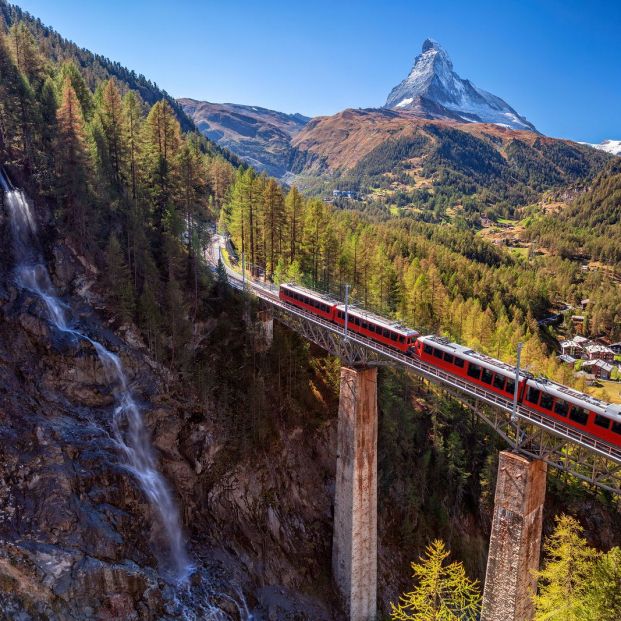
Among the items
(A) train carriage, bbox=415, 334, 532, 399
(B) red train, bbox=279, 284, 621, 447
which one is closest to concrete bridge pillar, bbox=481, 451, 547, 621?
Result: (B) red train, bbox=279, 284, 621, 447

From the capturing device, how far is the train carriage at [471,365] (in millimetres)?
26656

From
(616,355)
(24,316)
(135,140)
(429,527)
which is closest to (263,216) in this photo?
(135,140)

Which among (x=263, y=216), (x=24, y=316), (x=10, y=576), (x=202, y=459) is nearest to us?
A: (x=10, y=576)

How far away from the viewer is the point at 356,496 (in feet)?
111

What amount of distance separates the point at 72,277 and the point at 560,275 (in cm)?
11901

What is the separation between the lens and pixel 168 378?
3444cm

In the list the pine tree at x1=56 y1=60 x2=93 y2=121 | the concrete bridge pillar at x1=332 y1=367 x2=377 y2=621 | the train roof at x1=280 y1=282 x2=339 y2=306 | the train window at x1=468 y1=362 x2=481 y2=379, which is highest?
the pine tree at x1=56 y1=60 x2=93 y2=121

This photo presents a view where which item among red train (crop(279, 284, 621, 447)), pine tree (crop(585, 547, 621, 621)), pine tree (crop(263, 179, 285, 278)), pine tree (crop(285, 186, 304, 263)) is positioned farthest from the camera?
pine tree (crop(285, 186, 304, 263))

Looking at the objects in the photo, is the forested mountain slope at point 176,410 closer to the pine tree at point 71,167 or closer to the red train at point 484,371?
the pine tree at point 71,167

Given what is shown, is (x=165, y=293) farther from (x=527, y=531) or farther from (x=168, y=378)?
(x=527, y=531)

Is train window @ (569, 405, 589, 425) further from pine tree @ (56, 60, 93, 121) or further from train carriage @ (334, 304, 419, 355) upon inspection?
pine tree @ (56, 60, 93, 121)

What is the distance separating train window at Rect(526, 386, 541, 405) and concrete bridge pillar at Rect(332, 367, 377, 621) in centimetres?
1162

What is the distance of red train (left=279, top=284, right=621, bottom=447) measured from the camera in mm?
22941

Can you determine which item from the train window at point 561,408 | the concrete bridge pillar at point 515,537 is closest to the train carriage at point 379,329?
the concrete bridge pillar at point 515,537
